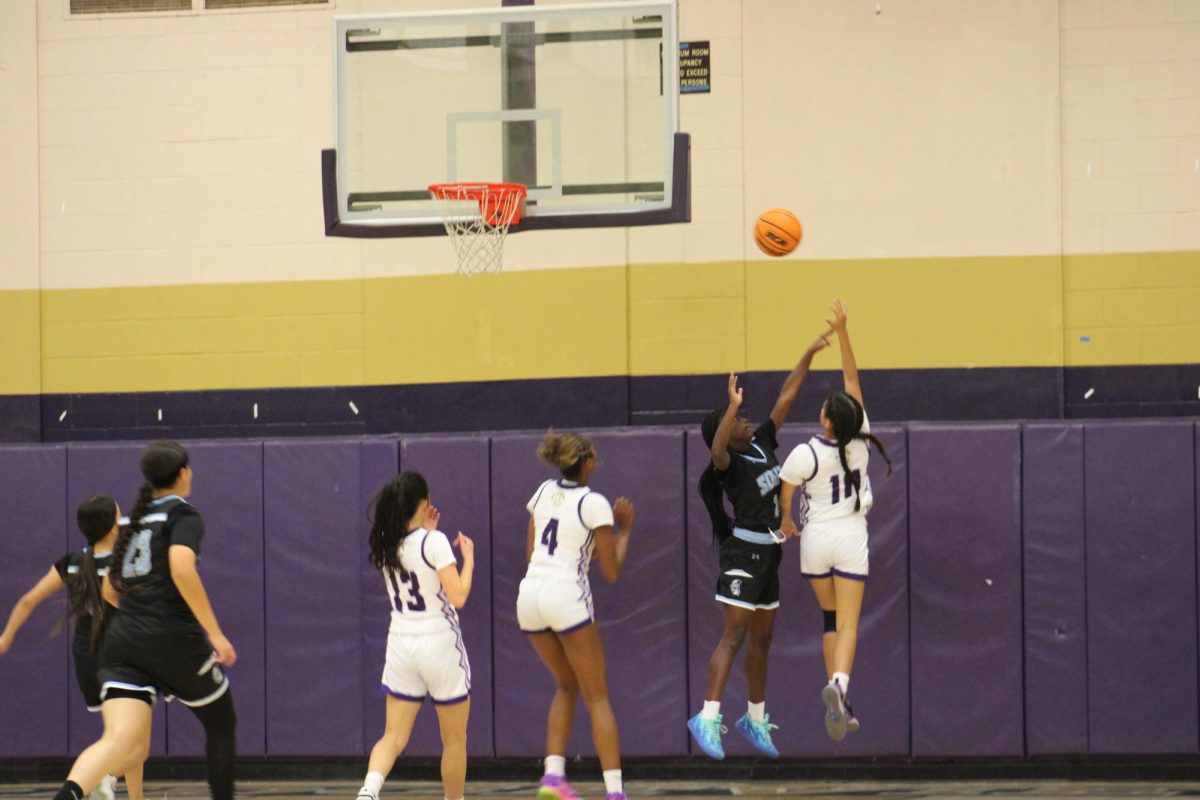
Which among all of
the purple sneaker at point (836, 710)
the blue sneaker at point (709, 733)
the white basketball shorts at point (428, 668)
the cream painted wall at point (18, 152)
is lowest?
the blue sneaker at point (709, 733)

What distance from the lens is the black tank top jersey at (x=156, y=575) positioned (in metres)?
5.98

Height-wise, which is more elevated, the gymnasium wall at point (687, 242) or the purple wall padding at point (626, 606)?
the gymnasium wall at point (687, 242)

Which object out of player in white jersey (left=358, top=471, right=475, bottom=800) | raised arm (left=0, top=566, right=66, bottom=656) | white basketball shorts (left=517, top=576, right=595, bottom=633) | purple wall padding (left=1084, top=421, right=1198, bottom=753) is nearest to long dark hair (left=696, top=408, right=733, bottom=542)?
white basketball shorts (left=517, top=576, right=595, bottom=633)

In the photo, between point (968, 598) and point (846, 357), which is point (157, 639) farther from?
point (968, 598)

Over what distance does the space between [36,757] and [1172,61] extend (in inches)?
344

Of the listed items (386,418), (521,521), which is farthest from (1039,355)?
(386,418)

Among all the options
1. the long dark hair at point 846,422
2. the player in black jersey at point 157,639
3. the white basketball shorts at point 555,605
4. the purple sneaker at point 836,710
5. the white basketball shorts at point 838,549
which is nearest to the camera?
the player in black jersey at point 157,639

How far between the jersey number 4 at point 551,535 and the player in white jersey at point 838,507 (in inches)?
53.9

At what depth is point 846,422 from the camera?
7.51 meters

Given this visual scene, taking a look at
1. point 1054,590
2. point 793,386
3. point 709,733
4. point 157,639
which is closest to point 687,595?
point 709,733

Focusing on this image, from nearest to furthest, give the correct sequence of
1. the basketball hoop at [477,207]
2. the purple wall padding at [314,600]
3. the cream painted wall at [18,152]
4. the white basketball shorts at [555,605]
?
the white basketball shorts at [555,605], the basketball hoop at [477,207], the purple wall padding at [314,600], the cream painted wall at [18,152]

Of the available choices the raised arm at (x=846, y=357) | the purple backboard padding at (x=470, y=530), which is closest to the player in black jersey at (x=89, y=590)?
the purple backboard padding at (x=470, y=530)

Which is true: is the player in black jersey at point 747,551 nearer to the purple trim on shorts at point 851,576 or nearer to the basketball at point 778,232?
the purple trim on shorts at point 851,576

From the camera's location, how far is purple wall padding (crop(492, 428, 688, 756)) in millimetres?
8602
